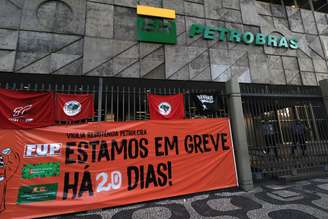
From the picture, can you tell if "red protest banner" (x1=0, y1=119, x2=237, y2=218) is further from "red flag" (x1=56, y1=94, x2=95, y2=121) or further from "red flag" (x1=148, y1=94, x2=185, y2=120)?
"red flag" (x1=56, y1=94, x2=95, y2=121)

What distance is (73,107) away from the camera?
5449 millimetres

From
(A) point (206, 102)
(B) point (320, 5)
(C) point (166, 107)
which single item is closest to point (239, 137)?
(A) point (206, 102)

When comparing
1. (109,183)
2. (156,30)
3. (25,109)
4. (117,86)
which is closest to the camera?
(25,109)

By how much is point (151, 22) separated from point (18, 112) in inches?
270

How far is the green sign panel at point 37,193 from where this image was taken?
4.50 metres

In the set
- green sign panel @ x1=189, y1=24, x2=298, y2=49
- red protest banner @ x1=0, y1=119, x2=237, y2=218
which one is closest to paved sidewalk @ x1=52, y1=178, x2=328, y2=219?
red protest banner @ x1=0, y1=119, x2=237, y2=218

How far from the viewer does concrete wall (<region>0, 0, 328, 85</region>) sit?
25.0 feet

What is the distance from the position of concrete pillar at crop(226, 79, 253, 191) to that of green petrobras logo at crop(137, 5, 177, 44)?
13.4 ft

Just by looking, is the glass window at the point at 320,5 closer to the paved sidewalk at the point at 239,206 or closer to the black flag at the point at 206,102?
the black flag at the point at 206,102

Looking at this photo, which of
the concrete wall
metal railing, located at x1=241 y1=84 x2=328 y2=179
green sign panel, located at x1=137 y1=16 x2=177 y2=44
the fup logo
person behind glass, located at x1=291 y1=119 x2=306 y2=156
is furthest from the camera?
green sign panel, located at x1=137 y1=16 x2=177 y2=44

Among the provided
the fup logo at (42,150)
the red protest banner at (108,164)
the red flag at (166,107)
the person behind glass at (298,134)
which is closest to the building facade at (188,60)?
the person behind glass at (298,134)

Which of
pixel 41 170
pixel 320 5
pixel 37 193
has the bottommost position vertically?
pixel 37 193

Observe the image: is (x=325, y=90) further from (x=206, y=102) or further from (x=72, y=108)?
(x=72, y=108)

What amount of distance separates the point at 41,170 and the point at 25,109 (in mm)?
1692
